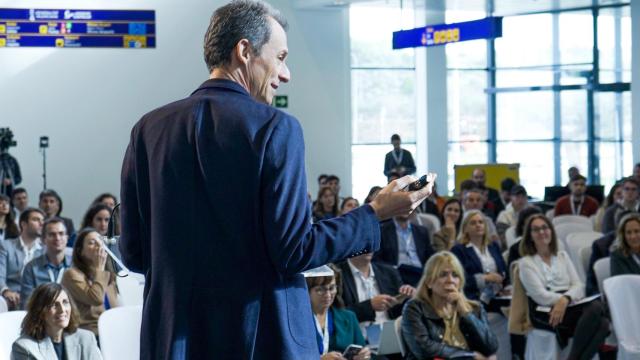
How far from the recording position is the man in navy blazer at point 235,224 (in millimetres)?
1868

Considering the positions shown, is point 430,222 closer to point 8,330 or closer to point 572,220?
point 572,220

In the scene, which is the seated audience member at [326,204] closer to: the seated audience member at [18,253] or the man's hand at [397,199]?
the seated audience member at [18,253]

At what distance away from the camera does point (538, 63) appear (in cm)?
2003

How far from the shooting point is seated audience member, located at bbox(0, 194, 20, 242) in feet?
31.7

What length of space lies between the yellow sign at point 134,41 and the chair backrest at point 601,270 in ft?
33.9

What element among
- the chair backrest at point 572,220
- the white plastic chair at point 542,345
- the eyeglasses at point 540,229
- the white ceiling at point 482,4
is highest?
the white ceiling at point 482,4

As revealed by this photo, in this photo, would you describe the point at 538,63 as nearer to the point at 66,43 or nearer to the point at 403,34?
the point at 403,34

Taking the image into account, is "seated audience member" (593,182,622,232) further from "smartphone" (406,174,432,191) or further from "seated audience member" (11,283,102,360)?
"smartphone" (406,174,432,191)

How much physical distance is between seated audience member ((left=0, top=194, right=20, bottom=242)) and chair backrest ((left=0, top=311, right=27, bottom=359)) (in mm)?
4455

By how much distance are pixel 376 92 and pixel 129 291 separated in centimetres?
1334

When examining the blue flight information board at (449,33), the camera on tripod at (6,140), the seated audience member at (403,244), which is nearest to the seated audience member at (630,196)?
the seated audience member at (403,244)

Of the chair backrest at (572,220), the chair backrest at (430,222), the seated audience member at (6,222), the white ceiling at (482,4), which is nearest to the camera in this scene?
the seated audience member at (6,222)

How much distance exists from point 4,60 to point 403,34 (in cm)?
612

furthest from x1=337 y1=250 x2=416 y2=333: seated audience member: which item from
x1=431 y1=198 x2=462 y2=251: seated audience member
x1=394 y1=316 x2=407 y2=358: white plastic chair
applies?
x1=431 y1=198 x2=462 y2=251: seated audience member
